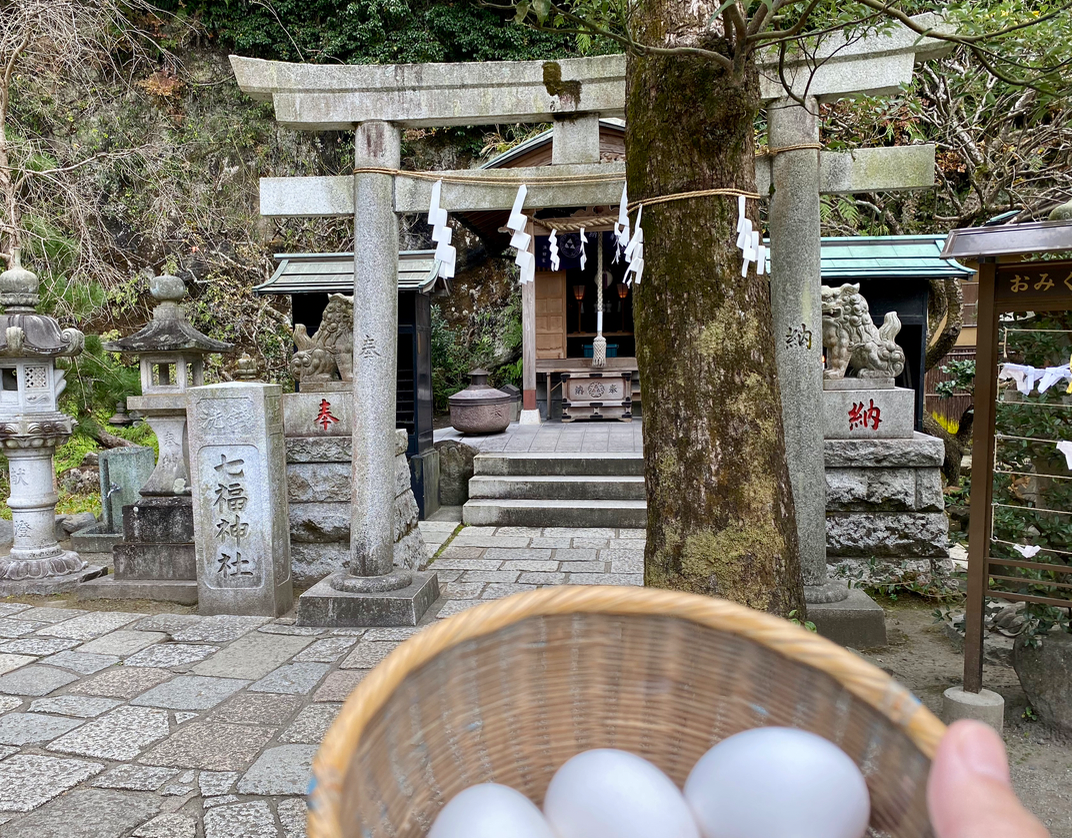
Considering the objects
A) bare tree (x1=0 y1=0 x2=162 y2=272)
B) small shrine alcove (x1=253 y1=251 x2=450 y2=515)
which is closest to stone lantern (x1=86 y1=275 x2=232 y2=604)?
small shrine alcove (x1=253 y1=251 x2=450 y2=515)

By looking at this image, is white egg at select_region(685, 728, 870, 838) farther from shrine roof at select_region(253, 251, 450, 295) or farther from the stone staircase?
→ shrine roof at select_region(253, 251, 450, 295)

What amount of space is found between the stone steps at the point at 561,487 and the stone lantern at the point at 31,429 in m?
4.06

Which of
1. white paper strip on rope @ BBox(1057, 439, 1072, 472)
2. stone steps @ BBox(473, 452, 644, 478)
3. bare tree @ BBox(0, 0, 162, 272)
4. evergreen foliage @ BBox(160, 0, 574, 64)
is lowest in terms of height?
stone steps @ BBox(473, 452, 644, 478)

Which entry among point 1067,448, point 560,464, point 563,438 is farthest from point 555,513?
point 1067,448

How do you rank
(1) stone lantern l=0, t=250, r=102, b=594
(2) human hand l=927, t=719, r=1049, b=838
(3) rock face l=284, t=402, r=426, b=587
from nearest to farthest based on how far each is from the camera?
(2) human hand l=927, t=719, r=1049, b=838 → (1) stone lantern l=0, t=250, r=102, b=594 → (3) rock face l=284, t=402, r=426, b=587

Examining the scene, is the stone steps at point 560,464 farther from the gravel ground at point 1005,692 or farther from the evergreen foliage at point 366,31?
the evergreen foliage at point 366,31

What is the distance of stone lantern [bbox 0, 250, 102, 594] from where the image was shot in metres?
6.08

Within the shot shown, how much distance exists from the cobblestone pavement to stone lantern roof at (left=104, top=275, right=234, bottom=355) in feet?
7.32

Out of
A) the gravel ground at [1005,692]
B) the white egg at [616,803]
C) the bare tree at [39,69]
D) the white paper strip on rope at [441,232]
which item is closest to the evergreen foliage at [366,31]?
the bare tree at [39,69]

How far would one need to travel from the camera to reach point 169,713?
372 centimetres

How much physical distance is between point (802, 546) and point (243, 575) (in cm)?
388

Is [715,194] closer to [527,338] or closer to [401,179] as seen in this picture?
[401,179]

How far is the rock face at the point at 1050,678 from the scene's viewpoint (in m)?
3.34

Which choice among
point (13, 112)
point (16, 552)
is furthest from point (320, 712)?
point (13, 112)
